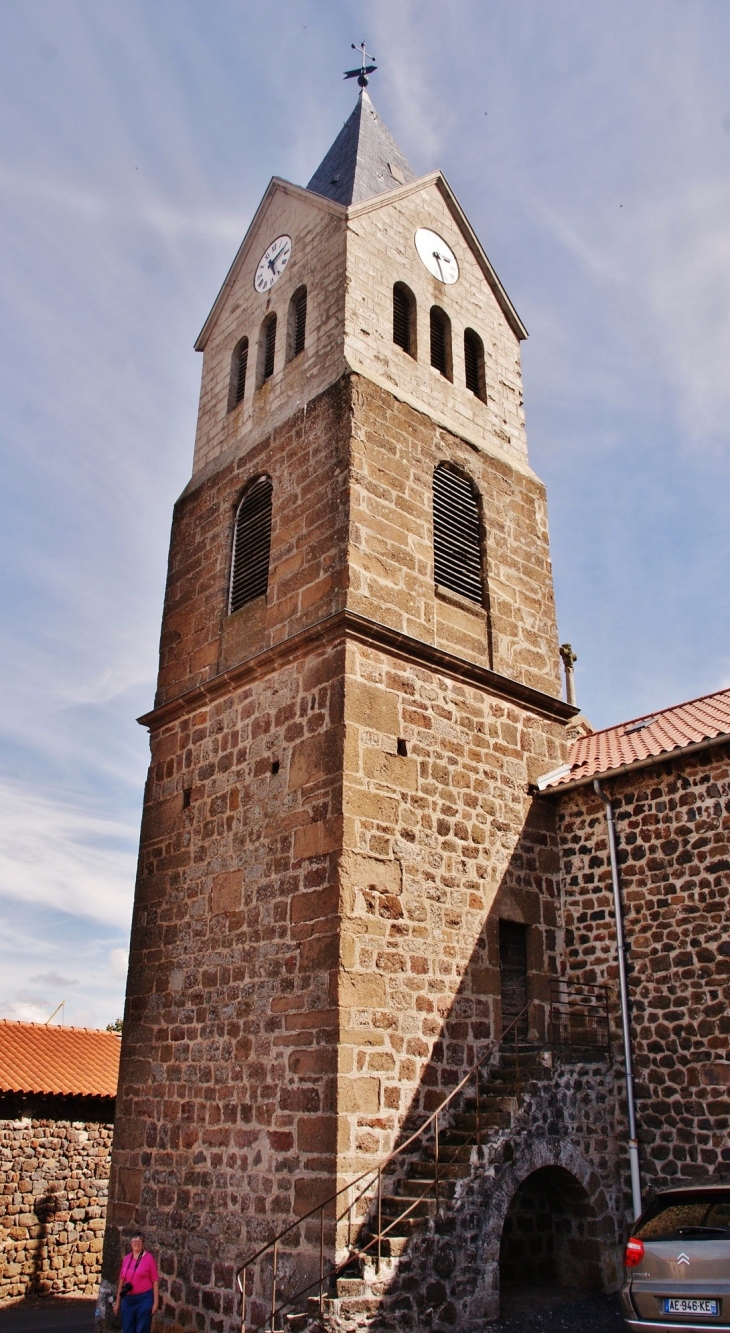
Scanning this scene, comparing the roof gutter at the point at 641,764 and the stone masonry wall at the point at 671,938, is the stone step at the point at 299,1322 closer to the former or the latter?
the stone masonry wall at the point at 671,938

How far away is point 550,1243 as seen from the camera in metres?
10.3

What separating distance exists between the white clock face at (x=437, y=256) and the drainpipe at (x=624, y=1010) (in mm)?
7833

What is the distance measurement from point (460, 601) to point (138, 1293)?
25.4 feet

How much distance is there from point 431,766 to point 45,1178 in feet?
35.9

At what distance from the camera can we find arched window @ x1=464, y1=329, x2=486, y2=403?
1418 cm

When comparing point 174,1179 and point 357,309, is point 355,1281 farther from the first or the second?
point 357,309

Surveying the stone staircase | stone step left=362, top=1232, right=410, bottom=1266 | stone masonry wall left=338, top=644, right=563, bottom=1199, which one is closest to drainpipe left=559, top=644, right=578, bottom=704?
stone masonry wall left=338, top=644, right=563, bottom=1199

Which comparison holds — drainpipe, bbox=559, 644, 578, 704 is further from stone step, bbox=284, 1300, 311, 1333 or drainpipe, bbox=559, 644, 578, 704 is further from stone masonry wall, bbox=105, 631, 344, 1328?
stone step, bbox=284, 1300, 311, 1333

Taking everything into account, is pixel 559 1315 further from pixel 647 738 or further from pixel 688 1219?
pixel 647 738

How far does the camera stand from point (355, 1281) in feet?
23.8

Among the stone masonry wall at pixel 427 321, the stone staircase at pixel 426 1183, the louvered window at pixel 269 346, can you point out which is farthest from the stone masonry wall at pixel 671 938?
the louvered window at pixel 269 346

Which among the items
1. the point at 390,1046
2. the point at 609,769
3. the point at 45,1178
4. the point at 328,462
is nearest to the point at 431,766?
the point at 609,769

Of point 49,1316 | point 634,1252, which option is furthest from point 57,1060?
point 634,1252

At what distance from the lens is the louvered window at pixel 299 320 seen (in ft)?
44.0
